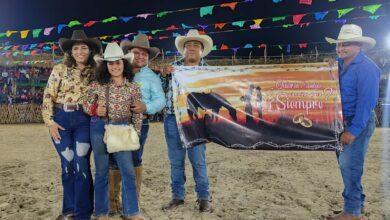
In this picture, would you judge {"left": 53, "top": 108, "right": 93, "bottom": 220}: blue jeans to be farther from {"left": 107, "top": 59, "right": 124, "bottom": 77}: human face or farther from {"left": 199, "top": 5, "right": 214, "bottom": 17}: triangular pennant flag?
{"left": 199, "top": 5, "right": 214, "bottom": 17}: triangular pennant flag

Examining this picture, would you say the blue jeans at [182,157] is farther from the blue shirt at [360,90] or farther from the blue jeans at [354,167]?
the blue shirt at [360,90]

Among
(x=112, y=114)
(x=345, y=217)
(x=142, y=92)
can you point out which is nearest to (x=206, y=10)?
(x=142, y=92)

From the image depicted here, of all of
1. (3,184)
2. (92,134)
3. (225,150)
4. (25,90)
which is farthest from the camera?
(25,90)

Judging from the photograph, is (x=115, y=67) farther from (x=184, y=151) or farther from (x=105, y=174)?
(x=184, y=151)

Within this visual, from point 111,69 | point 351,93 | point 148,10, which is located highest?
point 148,10

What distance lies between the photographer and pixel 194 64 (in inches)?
164

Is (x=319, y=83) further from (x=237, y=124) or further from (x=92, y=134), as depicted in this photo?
(x=92, y=134)

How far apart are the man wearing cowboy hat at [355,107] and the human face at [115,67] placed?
2.21m

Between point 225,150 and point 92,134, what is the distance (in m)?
5.15

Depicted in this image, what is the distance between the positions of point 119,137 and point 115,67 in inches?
27.6

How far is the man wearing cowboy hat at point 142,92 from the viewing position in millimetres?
3618

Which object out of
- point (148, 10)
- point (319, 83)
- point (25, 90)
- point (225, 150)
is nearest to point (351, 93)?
point (319, 83)

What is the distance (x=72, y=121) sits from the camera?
11.5 feet

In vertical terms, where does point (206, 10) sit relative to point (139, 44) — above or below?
above
